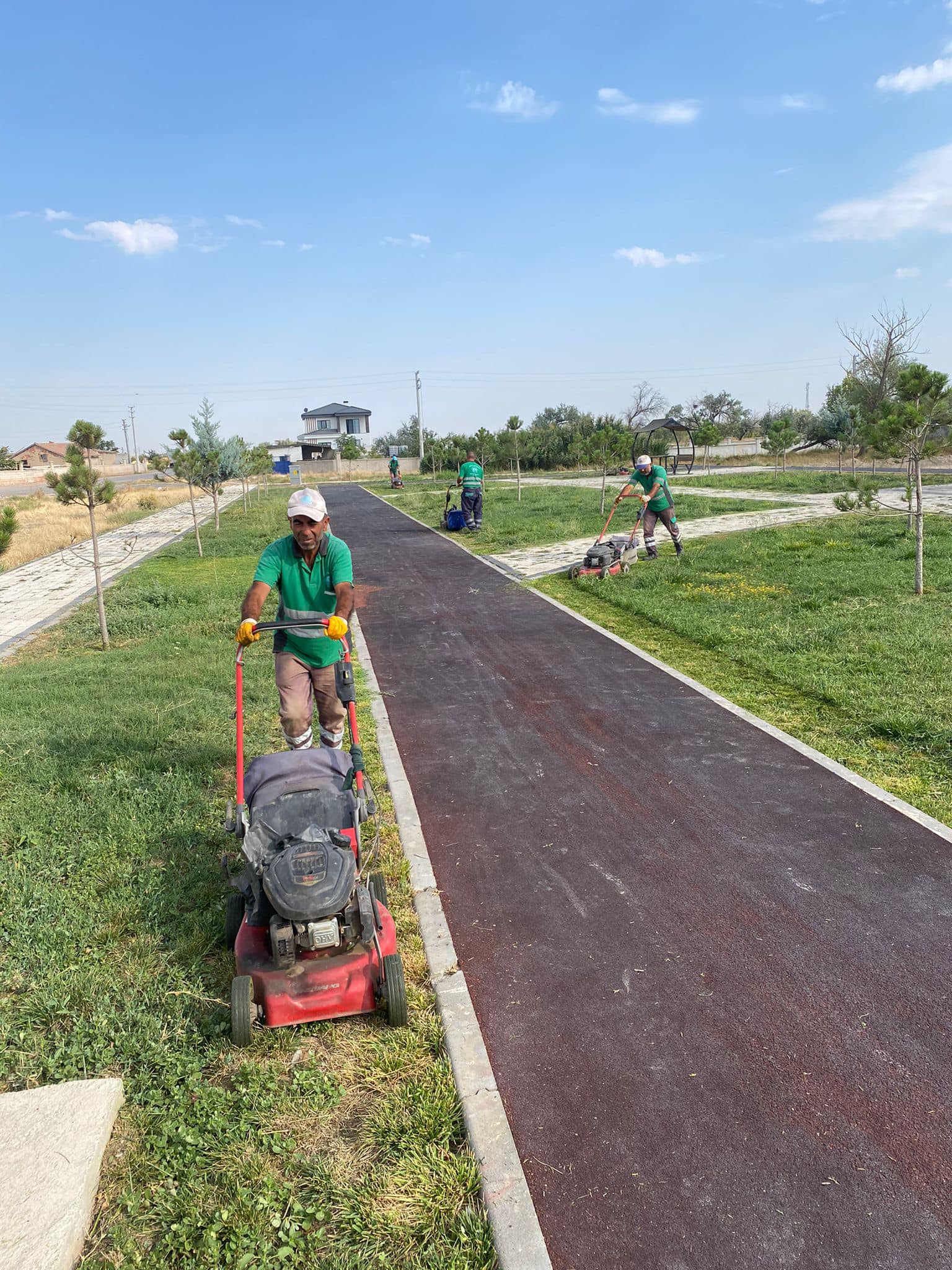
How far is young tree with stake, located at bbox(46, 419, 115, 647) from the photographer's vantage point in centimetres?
1100

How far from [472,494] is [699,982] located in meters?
18.1

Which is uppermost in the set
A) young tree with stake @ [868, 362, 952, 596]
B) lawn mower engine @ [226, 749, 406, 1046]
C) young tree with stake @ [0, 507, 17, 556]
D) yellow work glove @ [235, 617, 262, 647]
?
young tree with stake @ [868, 362, 952, 596]

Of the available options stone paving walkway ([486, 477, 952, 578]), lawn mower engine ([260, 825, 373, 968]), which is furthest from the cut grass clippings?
lawn mower engine ([260, 825, 373, 968])

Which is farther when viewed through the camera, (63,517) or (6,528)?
(63,517)

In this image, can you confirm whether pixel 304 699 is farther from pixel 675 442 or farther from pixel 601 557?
pixel 675 442

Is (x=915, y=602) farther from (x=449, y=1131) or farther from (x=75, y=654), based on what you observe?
(x=75, y=654)

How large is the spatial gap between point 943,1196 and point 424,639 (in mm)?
8492

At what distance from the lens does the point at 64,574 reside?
17719 millimetres

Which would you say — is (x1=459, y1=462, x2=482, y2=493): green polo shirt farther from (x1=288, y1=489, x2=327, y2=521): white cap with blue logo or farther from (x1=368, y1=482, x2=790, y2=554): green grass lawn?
(x1=288, y1=489, x2=327, y2=521): white cap with blue logo

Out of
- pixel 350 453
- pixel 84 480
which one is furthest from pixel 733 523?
pixel 350 453

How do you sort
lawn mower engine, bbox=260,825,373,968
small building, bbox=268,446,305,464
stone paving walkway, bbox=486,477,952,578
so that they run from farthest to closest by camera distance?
small building, bbox=268,446,305,464, stone paving walkway, bbox=486,477,952,578, lawn mower engine, bbox=260,825,373,968

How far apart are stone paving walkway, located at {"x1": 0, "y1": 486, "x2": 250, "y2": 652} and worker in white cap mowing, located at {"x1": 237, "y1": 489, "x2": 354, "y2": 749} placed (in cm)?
791

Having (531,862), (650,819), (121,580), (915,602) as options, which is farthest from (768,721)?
(121,580)

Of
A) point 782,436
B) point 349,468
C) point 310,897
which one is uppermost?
point 349,468
